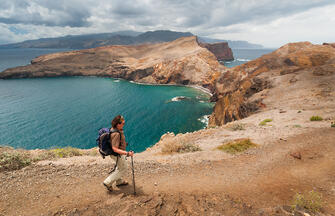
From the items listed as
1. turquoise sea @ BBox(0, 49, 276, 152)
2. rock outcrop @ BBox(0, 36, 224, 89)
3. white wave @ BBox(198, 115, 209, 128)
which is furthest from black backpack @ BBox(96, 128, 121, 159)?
rock outcrop @ BBox(0, 36, 224, 89)

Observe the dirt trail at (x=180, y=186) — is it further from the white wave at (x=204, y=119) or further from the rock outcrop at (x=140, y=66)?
A: the rock outcrop at (x=140, y=66)

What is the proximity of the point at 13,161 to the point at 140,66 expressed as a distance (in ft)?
350

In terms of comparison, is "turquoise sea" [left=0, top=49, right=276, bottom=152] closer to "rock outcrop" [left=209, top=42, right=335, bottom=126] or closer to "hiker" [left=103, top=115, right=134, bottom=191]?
"rock outcrop" [left=209, top=42, right=335, bottom=126]

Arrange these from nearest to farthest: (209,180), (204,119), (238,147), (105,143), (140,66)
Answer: (105,143) → (209,180) → (238,147) → (204,119) → (140,66)

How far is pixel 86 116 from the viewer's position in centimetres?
4644

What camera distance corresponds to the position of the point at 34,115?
4641 centimetres

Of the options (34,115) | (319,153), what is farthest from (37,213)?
(34,115)

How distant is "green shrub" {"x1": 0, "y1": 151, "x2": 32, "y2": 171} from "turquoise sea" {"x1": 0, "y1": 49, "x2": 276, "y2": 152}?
944 inches

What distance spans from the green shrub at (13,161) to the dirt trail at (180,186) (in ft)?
1.58

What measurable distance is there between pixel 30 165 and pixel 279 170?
12.4m

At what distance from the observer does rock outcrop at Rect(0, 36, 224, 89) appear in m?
94.5

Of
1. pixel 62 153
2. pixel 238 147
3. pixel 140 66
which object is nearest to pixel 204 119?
pixel 238 147

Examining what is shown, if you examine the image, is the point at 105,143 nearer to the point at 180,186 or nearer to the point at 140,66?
the point at 180,186

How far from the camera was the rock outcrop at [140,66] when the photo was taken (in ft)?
310
